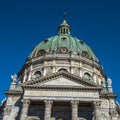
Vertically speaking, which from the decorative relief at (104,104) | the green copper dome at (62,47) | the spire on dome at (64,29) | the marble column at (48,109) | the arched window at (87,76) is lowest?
the marble column at (48,109)

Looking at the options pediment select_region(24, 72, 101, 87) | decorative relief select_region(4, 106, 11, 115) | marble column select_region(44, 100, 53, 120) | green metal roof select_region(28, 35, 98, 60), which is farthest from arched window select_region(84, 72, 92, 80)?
decorative relief select_region(4, 106, 11, 115)

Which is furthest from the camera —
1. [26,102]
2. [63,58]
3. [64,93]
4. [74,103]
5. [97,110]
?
[63,58]

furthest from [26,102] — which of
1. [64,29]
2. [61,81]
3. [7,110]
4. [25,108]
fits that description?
[64,29]

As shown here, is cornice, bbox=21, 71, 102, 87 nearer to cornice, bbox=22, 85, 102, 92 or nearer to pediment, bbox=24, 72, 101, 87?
pediment, bbox=24, 72, 101, 87

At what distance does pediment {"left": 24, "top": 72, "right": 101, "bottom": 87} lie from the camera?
33.1m

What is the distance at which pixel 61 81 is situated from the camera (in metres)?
33.6

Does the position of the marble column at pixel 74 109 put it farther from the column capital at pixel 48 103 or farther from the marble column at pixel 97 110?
the column capital at pixel 48 103

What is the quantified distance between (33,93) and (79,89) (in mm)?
5898

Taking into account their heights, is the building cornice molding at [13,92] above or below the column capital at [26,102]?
above

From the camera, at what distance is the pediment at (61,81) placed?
3306 centimetres

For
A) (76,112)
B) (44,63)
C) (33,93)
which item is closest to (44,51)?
(44,63)

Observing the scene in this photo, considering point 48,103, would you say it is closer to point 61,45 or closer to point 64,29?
point 61,45

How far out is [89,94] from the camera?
32.1 metres

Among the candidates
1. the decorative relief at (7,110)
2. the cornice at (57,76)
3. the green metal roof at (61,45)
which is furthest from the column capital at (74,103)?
the green metal roof at (61,45)
